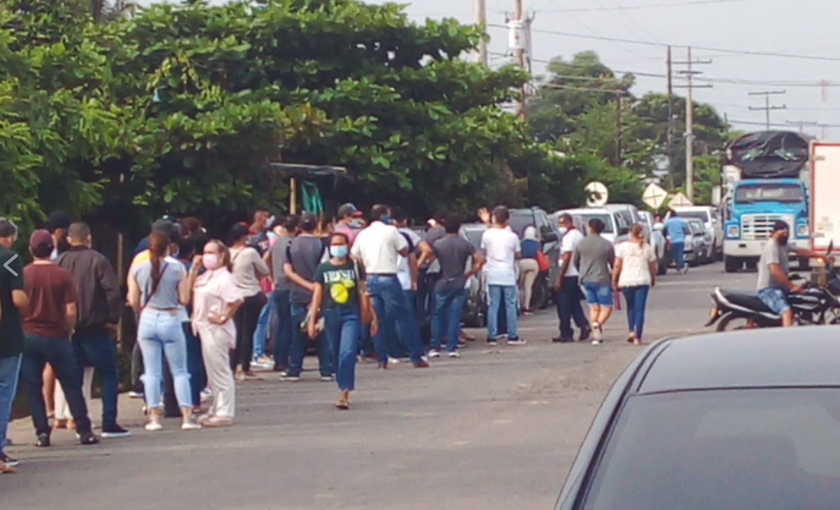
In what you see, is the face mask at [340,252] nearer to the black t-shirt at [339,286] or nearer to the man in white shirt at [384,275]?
the black t-shirt at [339,286]

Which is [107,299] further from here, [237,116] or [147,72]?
[147,72]

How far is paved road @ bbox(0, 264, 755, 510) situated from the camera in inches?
391

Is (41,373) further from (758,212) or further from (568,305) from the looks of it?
(758,212)

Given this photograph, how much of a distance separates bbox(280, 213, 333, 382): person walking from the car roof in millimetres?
12072

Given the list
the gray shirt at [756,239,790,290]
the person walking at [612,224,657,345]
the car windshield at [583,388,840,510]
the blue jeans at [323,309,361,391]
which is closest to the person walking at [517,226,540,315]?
the person walking at [612,224,657,345]

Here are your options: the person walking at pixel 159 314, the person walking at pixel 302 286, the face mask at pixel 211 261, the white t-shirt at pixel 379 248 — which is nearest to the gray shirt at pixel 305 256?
the person walking at pixel 302 286

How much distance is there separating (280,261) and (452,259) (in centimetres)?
295

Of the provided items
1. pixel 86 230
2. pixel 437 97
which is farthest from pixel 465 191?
pixel 86 230

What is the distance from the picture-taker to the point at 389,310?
1842cm

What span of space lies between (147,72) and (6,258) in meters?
13.9

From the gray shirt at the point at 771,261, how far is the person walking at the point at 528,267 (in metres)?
5.31

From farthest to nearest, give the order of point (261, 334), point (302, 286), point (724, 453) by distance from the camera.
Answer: point (261, 334) < point (302, 286) < point (724, 453)

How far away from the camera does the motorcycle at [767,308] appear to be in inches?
778

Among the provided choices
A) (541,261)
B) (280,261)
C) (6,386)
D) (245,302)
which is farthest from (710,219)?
(6,386)
